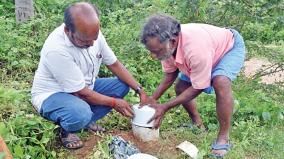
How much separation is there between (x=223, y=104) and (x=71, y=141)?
119 cm

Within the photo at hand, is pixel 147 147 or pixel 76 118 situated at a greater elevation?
pixel 76 118

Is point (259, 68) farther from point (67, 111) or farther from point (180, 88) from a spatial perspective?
point (67, 111)

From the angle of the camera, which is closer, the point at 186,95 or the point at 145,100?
the point at 186,95

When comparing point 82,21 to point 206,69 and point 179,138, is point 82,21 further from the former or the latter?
point 179,138

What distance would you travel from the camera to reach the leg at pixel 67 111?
3498mm

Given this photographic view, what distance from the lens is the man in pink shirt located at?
11.0 feet

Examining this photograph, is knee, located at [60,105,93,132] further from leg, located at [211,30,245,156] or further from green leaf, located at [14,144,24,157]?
leg, located at [211,30,245,156]

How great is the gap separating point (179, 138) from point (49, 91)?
115 cm

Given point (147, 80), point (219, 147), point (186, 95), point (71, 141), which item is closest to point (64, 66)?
point (71, 141)

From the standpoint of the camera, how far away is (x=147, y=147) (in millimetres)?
3797

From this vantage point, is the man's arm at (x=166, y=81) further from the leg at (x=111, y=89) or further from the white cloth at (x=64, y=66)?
the white cloth at (x=64, y=66)

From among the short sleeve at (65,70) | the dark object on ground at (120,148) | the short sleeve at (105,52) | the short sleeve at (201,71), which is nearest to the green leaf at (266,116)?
the short sleeve at (201,71)

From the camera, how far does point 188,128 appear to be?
164 inches

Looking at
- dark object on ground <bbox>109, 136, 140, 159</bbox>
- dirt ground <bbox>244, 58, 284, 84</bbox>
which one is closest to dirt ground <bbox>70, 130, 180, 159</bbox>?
dark object on ground <bbox>109, 136, 140, 159</bbox>
